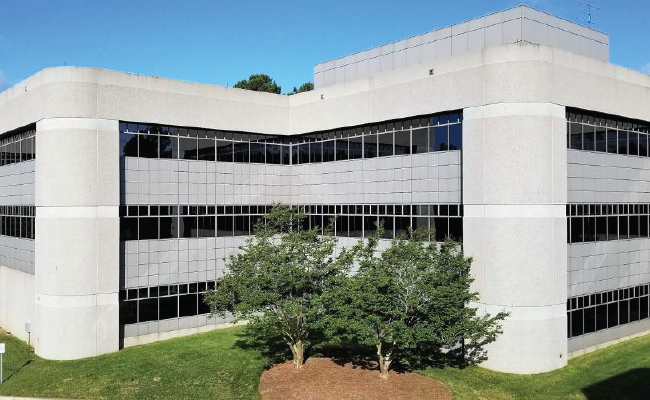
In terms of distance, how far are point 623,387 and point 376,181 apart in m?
16.6

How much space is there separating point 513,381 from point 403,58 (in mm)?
21006

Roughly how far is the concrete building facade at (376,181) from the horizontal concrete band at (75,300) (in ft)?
0.35

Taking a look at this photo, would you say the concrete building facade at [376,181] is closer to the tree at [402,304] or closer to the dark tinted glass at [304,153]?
the dark tinted glass at [304,153]

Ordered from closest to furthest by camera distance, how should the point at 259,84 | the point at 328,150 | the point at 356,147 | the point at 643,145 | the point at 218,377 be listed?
1. the point at 218,377
2. the point at 643,145
3. the point at 356,147
4. the point at 328,150
5. the point at 259,84

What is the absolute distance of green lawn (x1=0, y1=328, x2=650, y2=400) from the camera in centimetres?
2478

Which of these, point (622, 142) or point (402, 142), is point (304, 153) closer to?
point (402, 142)

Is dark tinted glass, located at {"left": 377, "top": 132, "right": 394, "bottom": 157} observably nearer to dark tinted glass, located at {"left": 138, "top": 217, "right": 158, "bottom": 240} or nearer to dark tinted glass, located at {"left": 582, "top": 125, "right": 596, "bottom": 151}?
dark tinted glass, located at {"left": 582, "top": 125, "right": 596, "bottom": 151}

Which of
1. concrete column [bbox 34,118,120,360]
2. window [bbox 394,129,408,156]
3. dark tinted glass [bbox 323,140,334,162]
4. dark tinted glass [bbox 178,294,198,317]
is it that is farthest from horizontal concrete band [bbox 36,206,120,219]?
window [bbox 394,129,408,156]

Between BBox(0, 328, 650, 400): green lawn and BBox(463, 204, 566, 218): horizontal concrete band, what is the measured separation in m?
7.65

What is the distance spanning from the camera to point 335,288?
25.0 metres

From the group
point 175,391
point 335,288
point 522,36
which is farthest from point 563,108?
point 175,391

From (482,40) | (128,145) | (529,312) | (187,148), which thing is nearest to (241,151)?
(187,148)

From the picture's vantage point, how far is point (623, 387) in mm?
24859

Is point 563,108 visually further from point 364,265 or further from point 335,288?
Answer: point 335,288
